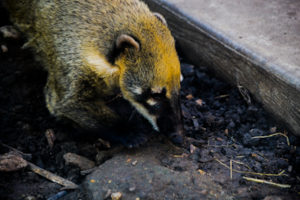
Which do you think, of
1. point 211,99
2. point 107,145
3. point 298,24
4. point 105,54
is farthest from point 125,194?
point 298,24

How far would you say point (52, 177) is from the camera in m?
3.13

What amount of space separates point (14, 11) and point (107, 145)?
2.16 meters

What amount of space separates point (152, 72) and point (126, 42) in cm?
37

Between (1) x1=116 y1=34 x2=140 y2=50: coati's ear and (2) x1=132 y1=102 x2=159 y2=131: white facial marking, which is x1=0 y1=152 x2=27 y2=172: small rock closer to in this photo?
(2) x1=132 y1=102 x2=159 y2=131: white facial marking

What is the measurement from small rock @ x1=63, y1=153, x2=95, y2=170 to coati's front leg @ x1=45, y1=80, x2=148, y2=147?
1.08 ft

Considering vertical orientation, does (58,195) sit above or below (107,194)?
below

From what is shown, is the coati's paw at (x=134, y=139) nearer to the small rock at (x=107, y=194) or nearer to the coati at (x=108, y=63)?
the coati at (x=108, y=63)

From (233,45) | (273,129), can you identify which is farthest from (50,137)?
(273,129)

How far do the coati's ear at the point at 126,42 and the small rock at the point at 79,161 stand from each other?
1.23 m

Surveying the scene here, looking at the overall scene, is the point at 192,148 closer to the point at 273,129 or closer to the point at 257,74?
the point at 273,129

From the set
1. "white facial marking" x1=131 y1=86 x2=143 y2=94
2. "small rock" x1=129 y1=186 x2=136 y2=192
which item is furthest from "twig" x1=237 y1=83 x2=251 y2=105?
"small rock" x1=129 y1=186 x2=136 y2=192

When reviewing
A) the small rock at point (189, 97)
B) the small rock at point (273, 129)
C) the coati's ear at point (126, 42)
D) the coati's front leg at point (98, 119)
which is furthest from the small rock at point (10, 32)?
the small rock at point (273, 129)

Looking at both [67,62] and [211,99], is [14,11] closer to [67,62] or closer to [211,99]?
[67,62]

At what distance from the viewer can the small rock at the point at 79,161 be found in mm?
3201
